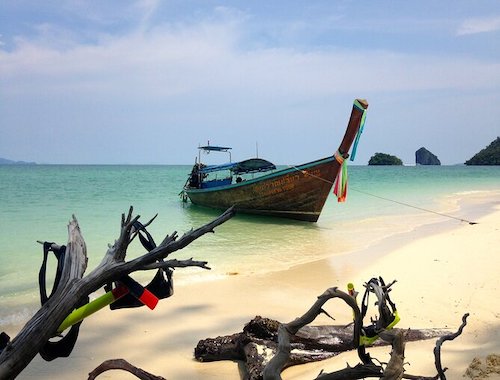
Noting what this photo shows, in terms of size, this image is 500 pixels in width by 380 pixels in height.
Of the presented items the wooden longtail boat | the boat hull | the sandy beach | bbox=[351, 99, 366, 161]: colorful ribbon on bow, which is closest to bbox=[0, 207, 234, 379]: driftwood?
the sandy beach

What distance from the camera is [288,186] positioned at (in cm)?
1396

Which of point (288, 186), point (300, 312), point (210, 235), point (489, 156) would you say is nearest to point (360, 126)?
point (288, 186)

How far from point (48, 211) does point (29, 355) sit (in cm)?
1777

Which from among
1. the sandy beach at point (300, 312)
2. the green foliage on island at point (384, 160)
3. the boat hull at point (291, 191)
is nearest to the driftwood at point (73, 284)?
the sandy beach at point (300, 312)

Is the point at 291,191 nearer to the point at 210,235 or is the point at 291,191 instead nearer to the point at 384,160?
the point at 210,235

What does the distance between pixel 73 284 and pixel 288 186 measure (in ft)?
40.1

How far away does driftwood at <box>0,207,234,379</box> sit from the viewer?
1.75 m

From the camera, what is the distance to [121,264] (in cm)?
189

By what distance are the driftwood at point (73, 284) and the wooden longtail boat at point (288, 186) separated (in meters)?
10.5

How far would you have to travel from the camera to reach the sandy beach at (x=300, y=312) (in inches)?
148

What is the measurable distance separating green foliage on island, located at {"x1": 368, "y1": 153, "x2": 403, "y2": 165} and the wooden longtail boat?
346 feet

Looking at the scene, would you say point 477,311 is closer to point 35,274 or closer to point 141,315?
point 141,315

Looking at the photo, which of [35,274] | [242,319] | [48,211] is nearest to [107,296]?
[242,319]

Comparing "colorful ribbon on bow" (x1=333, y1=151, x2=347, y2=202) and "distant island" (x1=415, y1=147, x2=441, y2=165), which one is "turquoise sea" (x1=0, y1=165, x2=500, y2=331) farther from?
"distant island" (x1=415, y1=147, x2=441, y2=165)
